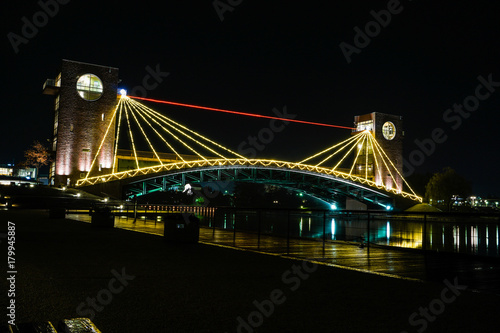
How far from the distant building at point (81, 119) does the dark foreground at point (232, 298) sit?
1807 inches

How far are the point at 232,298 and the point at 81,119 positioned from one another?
5167 cm

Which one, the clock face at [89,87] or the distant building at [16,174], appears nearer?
the clock face at [89,87]

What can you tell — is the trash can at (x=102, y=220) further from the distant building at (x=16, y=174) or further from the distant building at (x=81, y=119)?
the distant building at (x=16, y=174)

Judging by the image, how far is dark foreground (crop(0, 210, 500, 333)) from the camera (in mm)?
4160

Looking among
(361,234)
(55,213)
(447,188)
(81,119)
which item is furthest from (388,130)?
(361,234)

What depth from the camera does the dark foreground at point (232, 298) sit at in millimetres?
4160

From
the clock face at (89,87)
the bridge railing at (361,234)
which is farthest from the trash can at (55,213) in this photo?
the clock face at (89,87)

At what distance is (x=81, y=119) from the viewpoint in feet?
173

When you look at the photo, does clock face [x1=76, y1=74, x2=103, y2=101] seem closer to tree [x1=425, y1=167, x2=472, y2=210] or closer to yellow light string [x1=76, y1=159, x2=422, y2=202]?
yellow light string [x1=76, y1=159, x2=422, y2=202]

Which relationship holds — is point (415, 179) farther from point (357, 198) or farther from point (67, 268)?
point (67, 268)

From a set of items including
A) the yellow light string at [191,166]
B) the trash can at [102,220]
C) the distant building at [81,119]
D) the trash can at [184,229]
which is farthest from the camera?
the distant building at [81,119]

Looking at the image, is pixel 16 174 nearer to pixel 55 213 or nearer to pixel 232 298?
pixel 55 213

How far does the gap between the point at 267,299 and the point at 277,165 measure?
54.5 metres

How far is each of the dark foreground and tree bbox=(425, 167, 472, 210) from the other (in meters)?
66.3
